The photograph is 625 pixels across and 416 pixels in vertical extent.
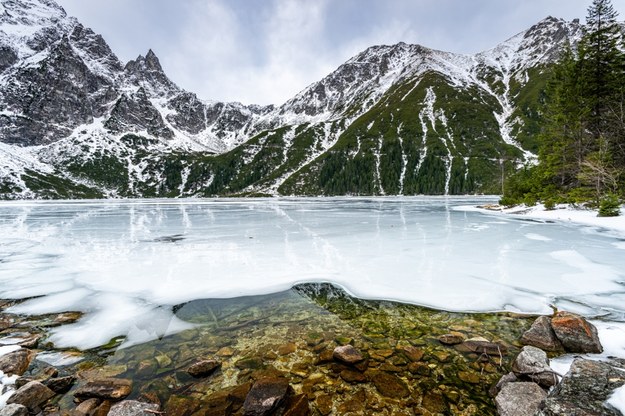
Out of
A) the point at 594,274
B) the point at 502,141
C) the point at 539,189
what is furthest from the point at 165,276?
the point at 502,141

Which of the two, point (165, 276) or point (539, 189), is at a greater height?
point (539, 189)

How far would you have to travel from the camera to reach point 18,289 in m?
10.8

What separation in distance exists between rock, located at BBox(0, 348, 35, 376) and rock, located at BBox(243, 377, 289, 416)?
473cm

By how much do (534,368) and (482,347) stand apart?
4.19 ft

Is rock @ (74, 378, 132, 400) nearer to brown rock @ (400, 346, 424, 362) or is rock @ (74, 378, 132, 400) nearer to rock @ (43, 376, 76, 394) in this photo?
rock @ (43, 376, 76, 394)

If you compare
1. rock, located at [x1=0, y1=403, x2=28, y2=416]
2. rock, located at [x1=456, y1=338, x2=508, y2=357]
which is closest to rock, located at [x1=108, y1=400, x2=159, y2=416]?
rock, located at [x1=0, y1=403, x2=28, y2=416]

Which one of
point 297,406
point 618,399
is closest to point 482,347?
point 618,399

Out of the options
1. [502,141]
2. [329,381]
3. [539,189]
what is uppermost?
[502,141]

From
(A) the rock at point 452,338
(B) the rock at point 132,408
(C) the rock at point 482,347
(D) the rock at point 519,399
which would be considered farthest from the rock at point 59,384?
(C) the rock at point 482,347

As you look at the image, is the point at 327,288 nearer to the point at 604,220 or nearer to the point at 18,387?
the point at 18,387

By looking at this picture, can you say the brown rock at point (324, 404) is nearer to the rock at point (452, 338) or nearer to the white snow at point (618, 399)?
the rock at point (452, 338)

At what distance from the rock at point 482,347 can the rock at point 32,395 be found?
8.17 m

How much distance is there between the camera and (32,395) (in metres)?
4.90

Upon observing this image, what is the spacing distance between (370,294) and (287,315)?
3.09 metres
